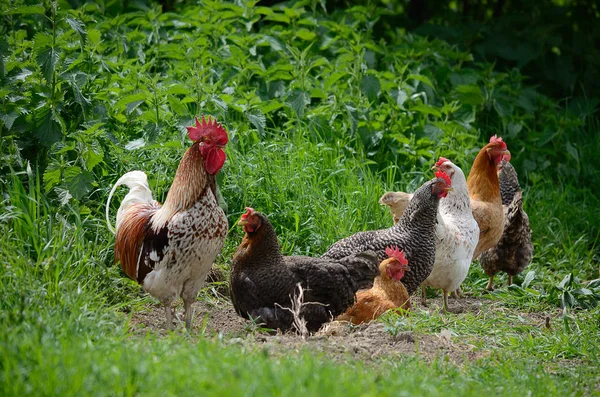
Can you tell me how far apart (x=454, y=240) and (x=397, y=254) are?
0.62m

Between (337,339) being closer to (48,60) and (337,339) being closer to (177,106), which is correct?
(177,106)

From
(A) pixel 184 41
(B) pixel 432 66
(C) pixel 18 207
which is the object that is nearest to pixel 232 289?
(C) pixel 18 207

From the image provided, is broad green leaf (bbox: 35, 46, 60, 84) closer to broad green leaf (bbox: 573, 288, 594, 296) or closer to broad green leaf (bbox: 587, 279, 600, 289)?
broad green leaf (bbox: 573, 288, 594, 296)

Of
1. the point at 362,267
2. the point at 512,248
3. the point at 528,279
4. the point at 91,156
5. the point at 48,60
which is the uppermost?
the point at 48,60

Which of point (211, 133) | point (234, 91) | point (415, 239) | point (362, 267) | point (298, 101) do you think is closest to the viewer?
point (211, 133)

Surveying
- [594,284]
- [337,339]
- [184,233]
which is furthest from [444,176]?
[184,233]

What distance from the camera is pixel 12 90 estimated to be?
6020 millimetres

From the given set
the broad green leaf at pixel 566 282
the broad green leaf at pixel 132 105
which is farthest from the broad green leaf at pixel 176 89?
the broad green leaf at pixel 566 282

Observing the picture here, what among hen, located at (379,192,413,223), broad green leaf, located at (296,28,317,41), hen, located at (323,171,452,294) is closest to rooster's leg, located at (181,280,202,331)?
hen, located at (323,171,452,294)

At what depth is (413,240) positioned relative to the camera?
20.0 feet

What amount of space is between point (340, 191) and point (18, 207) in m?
2.87

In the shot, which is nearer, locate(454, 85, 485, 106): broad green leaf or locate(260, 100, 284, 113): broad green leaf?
locate(260, 100, 284, 113): broad green leaf

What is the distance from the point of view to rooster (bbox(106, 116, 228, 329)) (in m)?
5.11

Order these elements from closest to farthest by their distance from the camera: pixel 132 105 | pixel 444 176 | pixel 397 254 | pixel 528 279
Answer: pixel 397 254
pixel 444 176
pixel 132 105
pixel 528 279
